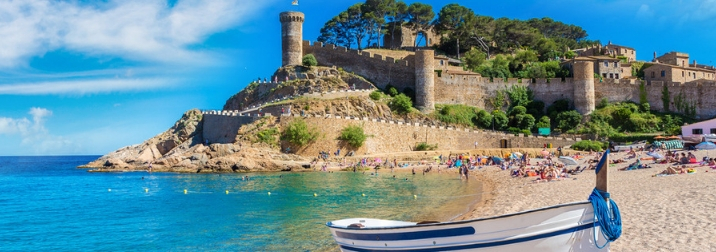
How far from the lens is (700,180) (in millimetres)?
15164

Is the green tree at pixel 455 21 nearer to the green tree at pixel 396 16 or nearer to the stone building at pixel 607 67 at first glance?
the green tree at pixel 396 16

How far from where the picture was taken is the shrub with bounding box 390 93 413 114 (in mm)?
42594

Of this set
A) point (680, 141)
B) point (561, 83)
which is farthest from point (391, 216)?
point (561, 83)

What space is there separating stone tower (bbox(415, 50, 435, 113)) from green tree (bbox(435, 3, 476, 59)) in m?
15.1

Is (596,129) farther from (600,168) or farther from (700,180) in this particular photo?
(600,168)

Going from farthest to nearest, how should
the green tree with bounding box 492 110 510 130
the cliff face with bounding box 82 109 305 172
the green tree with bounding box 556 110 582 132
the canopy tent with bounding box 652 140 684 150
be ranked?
the green tree with bounding box 492 110 510 130
the green tree with bounding box 556 110 582 132
the cliff face with bounding box 82 109 305 172
the canopy tent with bounding box 652 140 684 150

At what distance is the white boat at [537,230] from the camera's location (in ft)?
24.0

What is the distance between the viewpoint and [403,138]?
3900 cm

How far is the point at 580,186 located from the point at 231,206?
11.4 metres

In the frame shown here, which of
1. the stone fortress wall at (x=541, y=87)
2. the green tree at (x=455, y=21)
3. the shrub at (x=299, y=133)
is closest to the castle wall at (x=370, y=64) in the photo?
the stone fortress wall at (x=541, y=87)

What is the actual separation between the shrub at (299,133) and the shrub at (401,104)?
8874 mm

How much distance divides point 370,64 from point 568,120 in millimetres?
16905

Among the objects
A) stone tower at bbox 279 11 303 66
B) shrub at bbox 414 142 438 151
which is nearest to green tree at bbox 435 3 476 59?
stone tower at bbox 279 11 303 66

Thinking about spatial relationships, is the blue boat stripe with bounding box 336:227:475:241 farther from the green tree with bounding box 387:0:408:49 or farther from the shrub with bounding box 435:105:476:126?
the green tree with bounding box 387:0:408:49
